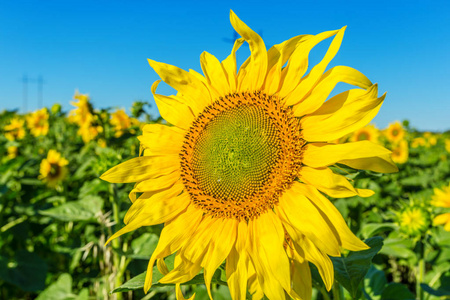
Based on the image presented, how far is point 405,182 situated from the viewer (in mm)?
5562

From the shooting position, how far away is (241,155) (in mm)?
1317

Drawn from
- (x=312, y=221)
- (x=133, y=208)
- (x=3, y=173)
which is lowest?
(x=312, y=221)

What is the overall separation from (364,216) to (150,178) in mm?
3372

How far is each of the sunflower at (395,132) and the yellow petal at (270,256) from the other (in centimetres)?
645

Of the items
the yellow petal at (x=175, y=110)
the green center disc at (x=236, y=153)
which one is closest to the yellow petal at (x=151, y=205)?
the green center disc at (x=236, y=153)

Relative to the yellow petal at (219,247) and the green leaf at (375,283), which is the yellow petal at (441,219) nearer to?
the green leaf at (375,283)

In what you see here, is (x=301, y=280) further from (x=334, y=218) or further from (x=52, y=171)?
(x=52, y=171)

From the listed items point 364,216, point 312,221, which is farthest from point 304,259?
point 364,216

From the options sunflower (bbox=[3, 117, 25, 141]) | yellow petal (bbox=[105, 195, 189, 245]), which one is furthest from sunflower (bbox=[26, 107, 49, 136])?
yellow petal (bbox=[105, 195, 189, 245])

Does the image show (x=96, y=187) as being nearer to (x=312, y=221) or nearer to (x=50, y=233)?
(x=312, y=221)

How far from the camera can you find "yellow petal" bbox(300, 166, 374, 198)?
3.67 ft

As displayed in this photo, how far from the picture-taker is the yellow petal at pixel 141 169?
4.73ft

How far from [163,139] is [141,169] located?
0.14 m

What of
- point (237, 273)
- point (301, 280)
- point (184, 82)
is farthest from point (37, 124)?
point (301, 280)
